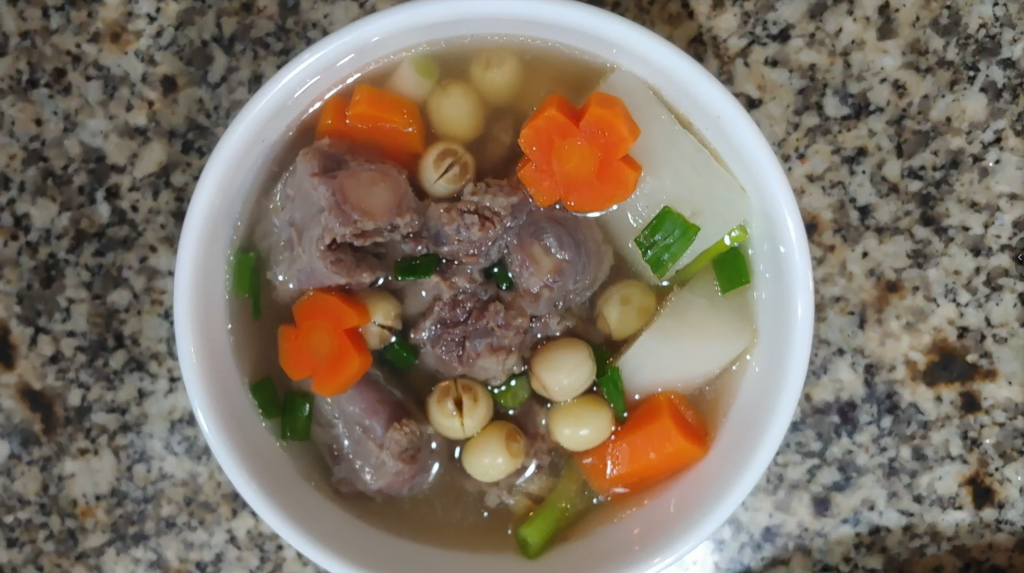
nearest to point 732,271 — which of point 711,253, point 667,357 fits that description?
point 711,253

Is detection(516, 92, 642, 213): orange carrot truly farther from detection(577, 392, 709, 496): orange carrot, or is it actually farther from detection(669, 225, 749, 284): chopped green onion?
detection(577, 392, 709, 496): orange carrot

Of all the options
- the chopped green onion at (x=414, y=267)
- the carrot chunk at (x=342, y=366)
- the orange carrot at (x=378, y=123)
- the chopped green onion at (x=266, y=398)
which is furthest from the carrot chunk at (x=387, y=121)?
the chopped green onion at (x=266, y=398)

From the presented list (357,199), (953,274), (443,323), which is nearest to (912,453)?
(953,274)

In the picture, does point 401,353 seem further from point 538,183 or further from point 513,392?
point 538,183

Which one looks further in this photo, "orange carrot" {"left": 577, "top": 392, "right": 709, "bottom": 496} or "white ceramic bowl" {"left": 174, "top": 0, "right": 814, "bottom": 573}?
"orange carrot" {"left": 577, "top": 392, "right": 709, "bottom": 496}

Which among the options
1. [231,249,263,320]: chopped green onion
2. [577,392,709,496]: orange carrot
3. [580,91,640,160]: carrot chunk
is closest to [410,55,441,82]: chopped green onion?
[580,91,640,160]: carrot chunk

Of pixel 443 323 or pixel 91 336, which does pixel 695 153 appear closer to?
pixel 443 323
